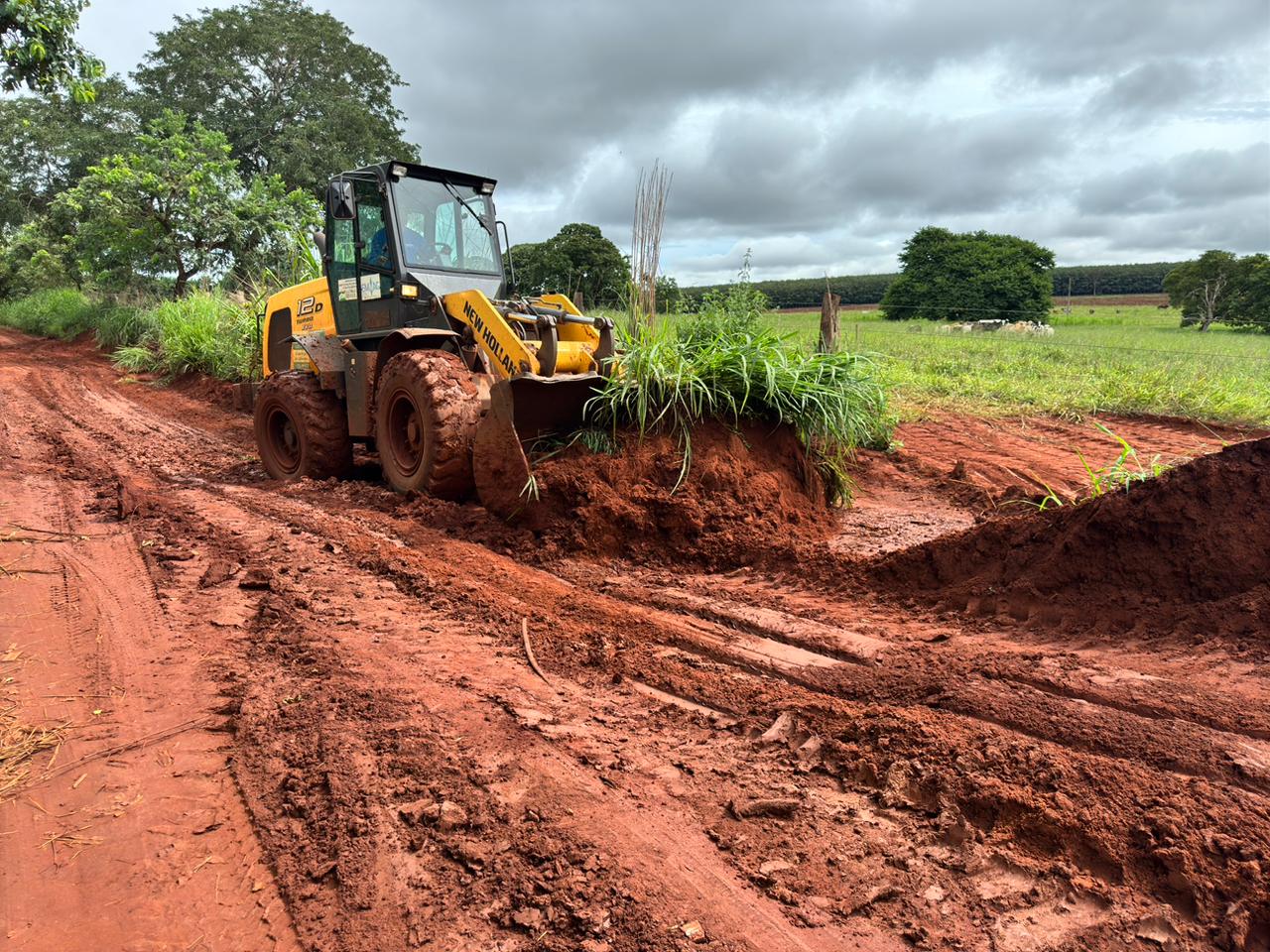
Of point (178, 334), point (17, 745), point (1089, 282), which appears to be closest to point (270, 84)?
point (178, 334)

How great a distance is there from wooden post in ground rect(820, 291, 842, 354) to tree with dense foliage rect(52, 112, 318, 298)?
14.7m

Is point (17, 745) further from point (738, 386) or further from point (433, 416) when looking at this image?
point (738, 386)

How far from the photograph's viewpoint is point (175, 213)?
18.0 metres

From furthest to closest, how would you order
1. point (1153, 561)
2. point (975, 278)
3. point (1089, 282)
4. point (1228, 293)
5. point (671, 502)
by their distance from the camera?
point (1089, 282) < point (975, 278) < point (1228, 293) < point (671, 502) < point (1153, 561)

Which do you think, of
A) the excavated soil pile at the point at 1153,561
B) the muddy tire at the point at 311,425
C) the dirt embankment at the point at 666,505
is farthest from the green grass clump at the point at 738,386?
the muddy tire at the point at 311,425

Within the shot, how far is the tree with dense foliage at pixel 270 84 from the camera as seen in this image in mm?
27078

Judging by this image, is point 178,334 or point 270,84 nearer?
point 178,334

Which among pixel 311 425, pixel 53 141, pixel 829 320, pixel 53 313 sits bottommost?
pixel 311 425

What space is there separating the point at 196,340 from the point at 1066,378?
641 inches

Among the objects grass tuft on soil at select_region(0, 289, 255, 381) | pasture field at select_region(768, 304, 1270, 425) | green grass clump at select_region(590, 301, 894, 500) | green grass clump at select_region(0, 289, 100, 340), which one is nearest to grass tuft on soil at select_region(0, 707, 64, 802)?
green grass clump at select_region(590, 301, 894, 500)

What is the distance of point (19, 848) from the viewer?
2430 millimetres

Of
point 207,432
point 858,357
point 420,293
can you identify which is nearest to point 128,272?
point 207,432

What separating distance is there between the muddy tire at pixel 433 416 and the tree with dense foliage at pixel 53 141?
2767 centimetres

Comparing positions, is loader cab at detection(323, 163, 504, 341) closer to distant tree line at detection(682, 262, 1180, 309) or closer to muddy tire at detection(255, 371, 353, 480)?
muddy tire at detection(255, 371, 353, 480)
